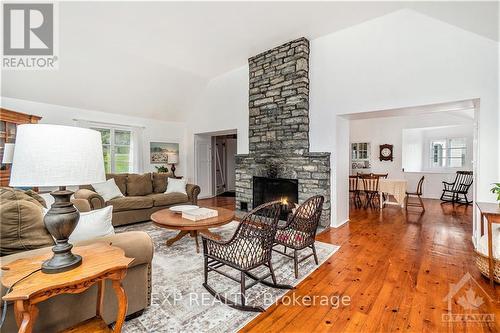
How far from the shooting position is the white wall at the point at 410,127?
6.64m

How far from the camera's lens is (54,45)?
12.8 feet

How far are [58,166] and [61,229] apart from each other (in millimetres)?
344

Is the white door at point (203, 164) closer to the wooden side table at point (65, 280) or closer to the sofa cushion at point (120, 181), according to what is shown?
the sofa cushion at point (120, 181)

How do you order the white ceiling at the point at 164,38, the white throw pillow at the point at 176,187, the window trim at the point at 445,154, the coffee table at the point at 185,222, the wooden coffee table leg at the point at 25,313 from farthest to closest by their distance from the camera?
the window trim at the point at 445,154 < the white throw pillow at the point at 176,187 < the white ceiling at the point at 164,38 < the coffee table at the point at 185,222 < the wooden coffee table leg at the point at 25,313

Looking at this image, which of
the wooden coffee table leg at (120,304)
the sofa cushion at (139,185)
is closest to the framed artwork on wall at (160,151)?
the sofa cushion at (139,185)

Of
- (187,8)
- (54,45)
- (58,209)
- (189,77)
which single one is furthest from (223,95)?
(58,209)

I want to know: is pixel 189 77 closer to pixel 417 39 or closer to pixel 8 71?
pixel 8 71

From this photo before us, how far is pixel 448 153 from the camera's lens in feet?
23.0

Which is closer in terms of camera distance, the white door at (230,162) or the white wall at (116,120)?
the white wall at (116,120)

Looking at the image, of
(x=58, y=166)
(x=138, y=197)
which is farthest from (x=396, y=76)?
(x=138, y=197)

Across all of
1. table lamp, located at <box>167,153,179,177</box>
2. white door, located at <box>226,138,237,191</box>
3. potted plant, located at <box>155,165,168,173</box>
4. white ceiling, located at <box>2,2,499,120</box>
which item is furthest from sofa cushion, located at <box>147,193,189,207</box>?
white door, located at <box>226,138,237,191</box>

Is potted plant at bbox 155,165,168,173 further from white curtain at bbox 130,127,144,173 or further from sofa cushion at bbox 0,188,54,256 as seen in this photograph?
sofa cushion at bbox 0,188,54,256

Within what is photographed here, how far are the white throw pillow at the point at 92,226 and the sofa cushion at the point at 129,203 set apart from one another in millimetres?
2449

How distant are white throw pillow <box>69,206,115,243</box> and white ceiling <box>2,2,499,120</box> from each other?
2.95m
